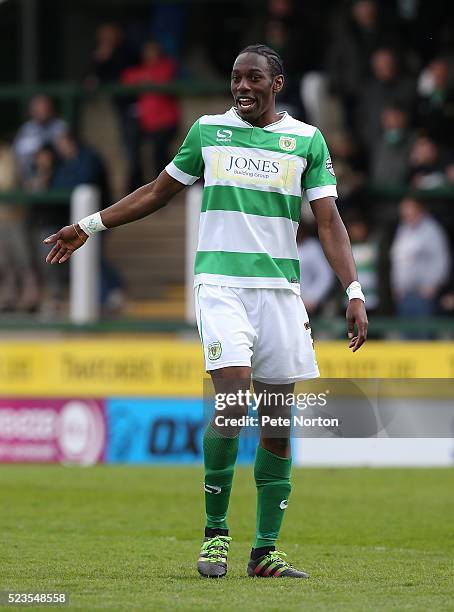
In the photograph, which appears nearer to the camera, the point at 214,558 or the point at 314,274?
the point at 214,558

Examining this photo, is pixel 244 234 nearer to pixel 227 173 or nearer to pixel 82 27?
pixel 227 173

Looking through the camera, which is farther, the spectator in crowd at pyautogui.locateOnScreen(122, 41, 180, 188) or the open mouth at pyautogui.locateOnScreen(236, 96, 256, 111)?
the spectator in crowd at pyautogui.locateOnScreen(122, 41, 180, 188)

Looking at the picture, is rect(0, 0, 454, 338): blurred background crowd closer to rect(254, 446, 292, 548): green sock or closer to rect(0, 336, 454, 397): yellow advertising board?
rect(0, 336, 454, 397): yellow advertising board

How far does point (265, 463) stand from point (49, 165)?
10034mm

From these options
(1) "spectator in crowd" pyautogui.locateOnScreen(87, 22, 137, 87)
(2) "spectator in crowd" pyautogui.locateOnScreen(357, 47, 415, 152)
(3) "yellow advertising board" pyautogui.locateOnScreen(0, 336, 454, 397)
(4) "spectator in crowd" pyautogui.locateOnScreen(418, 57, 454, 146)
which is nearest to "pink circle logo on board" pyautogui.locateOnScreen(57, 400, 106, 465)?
(3) "yellow advertising board" pyautogui.locateOnScreen(0, 336, 454, 397)

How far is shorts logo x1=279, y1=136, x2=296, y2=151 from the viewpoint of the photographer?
21.4 feet

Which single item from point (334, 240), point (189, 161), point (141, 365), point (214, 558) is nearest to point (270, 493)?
point (214, 558)

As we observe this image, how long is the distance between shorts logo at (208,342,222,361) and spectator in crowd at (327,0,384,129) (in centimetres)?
939

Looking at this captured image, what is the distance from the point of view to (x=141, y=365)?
14.3 m

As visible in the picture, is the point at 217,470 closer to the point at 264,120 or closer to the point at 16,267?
the point at 264,120

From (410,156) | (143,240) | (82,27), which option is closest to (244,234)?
(410,156)

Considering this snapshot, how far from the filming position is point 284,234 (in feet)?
21.5

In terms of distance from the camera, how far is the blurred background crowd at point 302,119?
14328mm

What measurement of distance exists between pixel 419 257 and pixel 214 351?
7985mm
